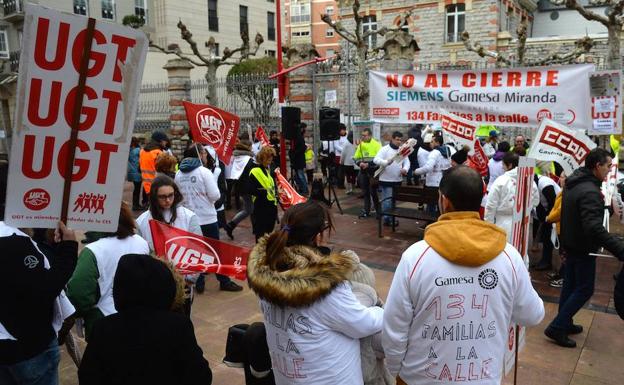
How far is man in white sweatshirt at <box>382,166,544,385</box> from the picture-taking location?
2.32 meters

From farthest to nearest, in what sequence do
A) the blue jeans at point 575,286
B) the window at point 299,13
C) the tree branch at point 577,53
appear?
the window at point 299,13 → the tree branch at point 577,53 → the blue jeans at point 575,286

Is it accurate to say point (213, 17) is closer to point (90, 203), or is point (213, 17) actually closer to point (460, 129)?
point (460, 129)

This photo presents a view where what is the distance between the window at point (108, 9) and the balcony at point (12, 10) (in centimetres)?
474

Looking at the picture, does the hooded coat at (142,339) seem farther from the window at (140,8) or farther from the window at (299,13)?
the window at (299,13)

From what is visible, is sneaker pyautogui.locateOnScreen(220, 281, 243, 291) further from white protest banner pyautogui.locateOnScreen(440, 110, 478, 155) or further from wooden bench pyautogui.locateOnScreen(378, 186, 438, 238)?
white protest banner pyautogui.locateOnScreen(440, 110, 478, 155)

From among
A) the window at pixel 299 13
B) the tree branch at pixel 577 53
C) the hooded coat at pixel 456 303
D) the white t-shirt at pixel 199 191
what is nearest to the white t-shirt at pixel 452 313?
the hooded coat at pixel 456 303

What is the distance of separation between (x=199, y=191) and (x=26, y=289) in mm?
3964

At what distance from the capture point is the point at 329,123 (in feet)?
40.4

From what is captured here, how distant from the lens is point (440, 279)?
2316 mm

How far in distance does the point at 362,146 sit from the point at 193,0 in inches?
1197

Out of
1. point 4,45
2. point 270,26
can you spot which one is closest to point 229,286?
point 4,45

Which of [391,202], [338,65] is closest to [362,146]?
[391,202]

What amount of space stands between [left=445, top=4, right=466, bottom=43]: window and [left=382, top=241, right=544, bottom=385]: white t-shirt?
31858 millimetres

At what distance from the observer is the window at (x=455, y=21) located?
31.6 metres
